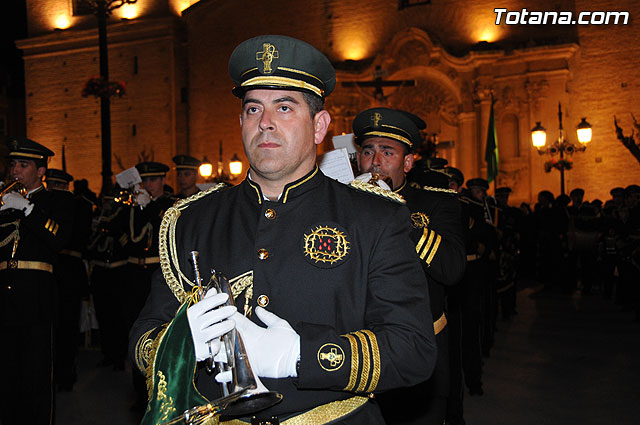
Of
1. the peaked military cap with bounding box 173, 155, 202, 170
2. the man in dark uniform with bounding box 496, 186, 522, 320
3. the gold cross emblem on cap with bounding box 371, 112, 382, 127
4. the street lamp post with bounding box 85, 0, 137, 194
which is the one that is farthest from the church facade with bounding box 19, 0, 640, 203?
the gold cross emblem on cap with bounding box 371, 112, 382, 127

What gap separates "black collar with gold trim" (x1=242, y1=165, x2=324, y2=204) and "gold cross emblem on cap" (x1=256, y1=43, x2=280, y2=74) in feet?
1.39

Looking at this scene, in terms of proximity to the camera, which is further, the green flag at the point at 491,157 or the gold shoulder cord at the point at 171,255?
the green flag at the point at 491,157

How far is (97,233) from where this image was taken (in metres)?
9.05

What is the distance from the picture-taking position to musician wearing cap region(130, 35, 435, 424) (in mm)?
1956

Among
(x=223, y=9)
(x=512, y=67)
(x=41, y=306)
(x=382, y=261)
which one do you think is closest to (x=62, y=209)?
(x=41, y=306)

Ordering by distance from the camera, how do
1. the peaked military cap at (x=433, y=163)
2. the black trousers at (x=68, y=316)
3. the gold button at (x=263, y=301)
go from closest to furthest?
the gold button at (x=263, y=301), the peaked military cap at (x=433, y=163), the black trousers at (x=68, y=316)

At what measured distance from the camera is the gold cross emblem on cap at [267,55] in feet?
7.36

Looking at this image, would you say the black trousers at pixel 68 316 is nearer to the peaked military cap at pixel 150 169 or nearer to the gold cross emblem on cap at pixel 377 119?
the peaked military cap at pixel 150 169

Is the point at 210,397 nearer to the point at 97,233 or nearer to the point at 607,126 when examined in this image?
the point at 97,233

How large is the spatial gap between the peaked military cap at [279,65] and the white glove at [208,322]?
2.65ft

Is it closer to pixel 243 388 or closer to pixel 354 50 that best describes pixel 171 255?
pixel 243 388

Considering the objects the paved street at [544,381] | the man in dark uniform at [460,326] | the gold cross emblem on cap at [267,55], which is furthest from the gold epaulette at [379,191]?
the paved street at [544,381]

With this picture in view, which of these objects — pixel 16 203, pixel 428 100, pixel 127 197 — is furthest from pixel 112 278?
pixel 428 100

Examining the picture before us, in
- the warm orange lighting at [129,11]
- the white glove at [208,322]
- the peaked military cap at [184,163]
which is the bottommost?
the white glove at [208,322]
